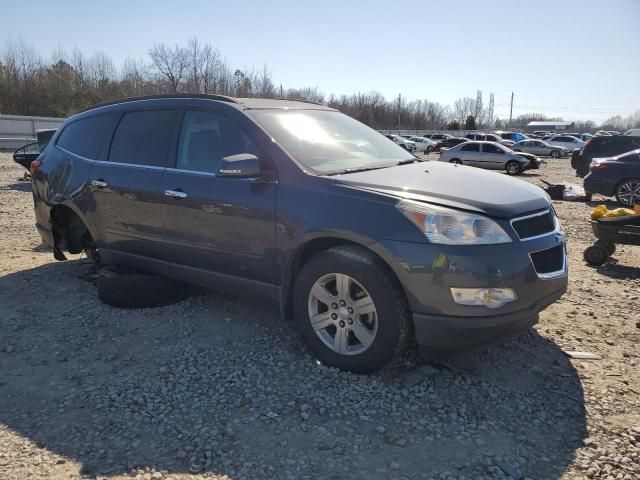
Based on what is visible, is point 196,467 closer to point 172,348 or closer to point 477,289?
point 172,348

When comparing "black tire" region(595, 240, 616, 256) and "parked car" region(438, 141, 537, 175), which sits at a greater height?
"parked car" region(438, 141, 537, 175)

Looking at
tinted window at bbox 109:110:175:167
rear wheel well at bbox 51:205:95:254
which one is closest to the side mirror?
tinted window at bbox 109:110:175:167

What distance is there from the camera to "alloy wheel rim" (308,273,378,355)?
3434 millimetres

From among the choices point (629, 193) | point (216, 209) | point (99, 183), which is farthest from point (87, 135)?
point (629, 193)

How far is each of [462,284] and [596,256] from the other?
4315mm

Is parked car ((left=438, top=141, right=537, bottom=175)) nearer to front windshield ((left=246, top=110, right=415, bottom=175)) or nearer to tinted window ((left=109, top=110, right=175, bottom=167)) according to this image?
front windshield ((left=246, top=110, right=415, bottom=175))

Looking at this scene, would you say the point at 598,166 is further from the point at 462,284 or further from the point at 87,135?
the point at 87,135

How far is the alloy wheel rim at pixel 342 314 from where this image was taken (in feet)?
11.3

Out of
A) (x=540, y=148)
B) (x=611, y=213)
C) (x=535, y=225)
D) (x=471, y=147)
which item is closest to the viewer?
(x=535, y=225)

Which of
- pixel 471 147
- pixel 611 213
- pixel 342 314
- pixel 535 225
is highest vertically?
pixel 471 147

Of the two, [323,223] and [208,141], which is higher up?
[208,141]

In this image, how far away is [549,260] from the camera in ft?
11.3

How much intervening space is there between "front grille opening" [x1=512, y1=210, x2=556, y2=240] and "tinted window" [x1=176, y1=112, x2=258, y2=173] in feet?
6.50

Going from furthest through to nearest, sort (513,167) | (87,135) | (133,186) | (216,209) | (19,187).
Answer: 1. (513,167)
2. (19,187)
3. (87,135)
4. (133,186)
5. (216,209)
